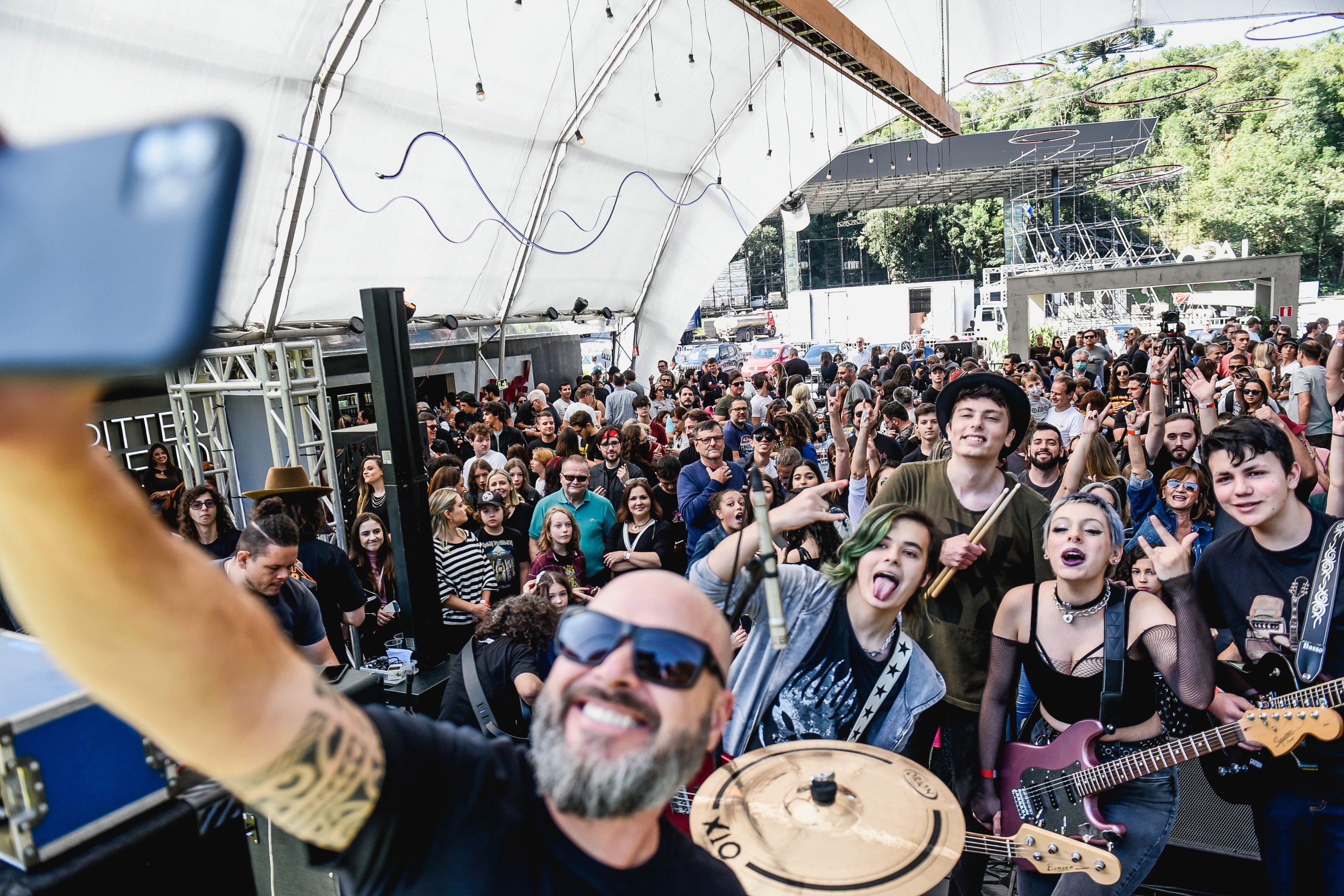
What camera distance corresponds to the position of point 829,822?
173 cm

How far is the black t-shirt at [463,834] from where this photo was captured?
3.19ft

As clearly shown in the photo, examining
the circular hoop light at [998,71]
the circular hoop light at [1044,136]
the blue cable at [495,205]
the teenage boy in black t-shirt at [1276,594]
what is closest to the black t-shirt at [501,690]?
the teenage boy in black t-shirt at [1276,594]

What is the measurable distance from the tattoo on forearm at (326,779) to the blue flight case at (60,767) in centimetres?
87

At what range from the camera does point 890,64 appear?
8.12m

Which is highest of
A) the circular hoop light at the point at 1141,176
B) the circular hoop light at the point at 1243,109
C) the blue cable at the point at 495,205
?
the circular hoop light at the point at 1243,109

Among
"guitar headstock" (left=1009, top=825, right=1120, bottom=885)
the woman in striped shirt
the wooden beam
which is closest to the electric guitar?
"guitar headstock" (left=1009, top=825, right=1120, bottom=885)

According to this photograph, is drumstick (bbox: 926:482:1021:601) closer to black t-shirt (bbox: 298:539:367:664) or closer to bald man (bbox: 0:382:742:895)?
bald man (bbox: 0:382:742:895)

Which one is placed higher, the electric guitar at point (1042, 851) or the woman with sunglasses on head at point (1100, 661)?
the woman with sunglasses on head at point (1100, 661)

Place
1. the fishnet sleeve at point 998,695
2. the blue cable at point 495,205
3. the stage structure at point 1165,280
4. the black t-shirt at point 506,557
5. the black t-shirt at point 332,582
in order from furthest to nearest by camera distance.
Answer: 1. the stage structure at point 1165,280
2. the blue cable at point 495,205
3. the black t-shirt at point 506,557
4. the black t-shirt at point 332,582
5. the fishnet sleeve at point 998,695

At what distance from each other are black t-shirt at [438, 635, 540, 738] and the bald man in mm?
1965

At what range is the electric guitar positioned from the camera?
7.90 feet

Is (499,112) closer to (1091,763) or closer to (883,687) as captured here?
(883,687)

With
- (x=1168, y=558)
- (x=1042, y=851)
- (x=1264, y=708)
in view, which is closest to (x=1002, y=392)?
(x=1168, y=558)

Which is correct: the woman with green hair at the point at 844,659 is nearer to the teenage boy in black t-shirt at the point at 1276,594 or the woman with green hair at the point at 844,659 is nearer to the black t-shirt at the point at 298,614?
the teenage boy in black t-shirt at the point at 1276,594
